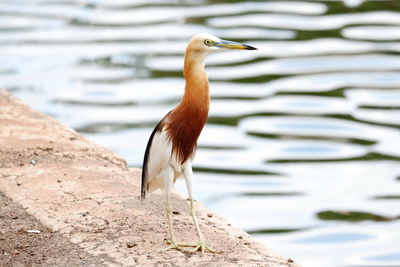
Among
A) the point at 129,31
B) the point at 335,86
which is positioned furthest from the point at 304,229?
the point at 129,31

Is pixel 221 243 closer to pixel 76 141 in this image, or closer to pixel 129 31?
pixel 76 141

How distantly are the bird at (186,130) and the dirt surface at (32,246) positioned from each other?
43 cm

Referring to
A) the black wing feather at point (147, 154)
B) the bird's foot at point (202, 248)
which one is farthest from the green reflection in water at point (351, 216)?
the bird's foot at point (202, 248)

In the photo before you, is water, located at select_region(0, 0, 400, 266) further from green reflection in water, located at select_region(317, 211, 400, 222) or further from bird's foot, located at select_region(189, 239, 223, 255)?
bird's foot, located at select_region(189, 239, 223, 255)

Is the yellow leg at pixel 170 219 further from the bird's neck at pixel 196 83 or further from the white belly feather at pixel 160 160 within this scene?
the bird's neck at pixel 196 83

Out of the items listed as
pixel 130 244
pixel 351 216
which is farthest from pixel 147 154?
pixel 351 216

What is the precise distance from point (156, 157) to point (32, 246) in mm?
709

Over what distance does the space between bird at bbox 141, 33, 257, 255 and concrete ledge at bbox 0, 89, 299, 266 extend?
0.46ft

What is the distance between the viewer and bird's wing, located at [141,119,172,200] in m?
4.31

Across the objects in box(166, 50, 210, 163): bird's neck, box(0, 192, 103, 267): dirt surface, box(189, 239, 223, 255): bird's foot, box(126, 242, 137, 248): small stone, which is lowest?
box(0, 192, 103, 267): dirt surface

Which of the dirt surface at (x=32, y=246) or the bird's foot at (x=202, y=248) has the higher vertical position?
the bird's foot at (x=202, y=248)

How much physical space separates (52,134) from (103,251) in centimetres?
193

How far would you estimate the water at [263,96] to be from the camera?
7223mm

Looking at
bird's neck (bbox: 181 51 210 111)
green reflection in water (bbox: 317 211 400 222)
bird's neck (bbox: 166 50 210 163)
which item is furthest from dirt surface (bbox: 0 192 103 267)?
green reflection in water (bbox: 317 211 400 222)
